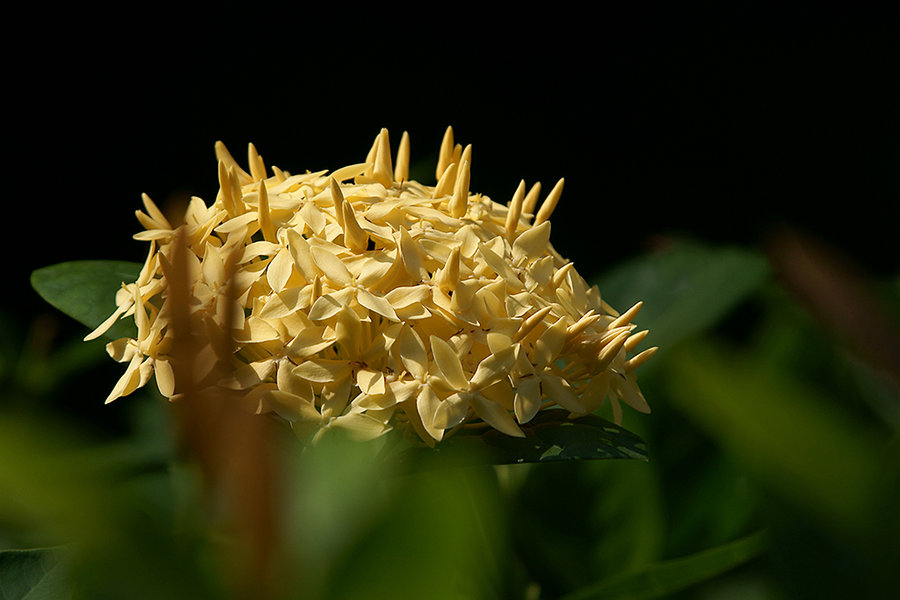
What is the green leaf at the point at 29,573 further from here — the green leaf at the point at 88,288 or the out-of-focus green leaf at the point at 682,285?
the out-of-focus green leaf at the point at 682,285

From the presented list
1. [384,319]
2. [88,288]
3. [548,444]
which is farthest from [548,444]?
[88,288]

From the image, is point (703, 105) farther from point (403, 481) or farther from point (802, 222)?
point (403, 481)

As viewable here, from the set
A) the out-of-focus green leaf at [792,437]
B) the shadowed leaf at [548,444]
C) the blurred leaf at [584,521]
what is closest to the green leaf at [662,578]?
the shadowed leaf at [548,444]

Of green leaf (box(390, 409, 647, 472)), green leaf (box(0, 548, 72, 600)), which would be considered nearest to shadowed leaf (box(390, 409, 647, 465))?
green leaf (box(390, 409, 647, 472))

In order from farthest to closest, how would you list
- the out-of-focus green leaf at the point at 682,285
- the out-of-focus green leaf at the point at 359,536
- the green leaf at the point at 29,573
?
the out-of-focus green leaf at the point at 682,285, the green leaf at the point at 29,573, the out-of-focus green leaf at the point at 359,536

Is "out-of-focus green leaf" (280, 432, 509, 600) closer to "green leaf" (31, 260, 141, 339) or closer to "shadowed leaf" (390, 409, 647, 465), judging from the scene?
"shadowed leaf" (390, 409, 647, 465)

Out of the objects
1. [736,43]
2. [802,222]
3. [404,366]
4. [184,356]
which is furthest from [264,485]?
[736,43]

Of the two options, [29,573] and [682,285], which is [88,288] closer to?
[29,573]
